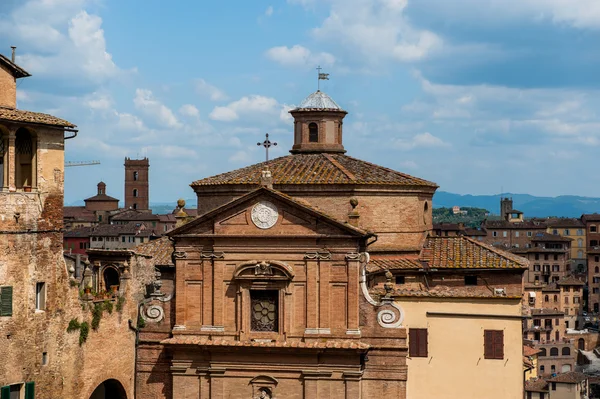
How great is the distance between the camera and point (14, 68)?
1181 inches

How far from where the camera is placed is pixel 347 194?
34.4 meters

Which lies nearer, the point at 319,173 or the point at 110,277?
the point at 319,173

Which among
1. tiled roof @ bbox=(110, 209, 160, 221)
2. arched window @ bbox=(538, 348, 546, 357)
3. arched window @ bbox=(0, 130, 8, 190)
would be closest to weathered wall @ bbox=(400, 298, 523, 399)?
arched window @ bbox=(0, 130, 8, 190)

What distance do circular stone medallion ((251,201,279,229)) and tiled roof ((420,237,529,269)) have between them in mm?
6574

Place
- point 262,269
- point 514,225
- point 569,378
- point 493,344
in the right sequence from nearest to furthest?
point 262,269
point 493,344
point 569,378
point 514,225

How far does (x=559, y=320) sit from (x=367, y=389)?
230ft

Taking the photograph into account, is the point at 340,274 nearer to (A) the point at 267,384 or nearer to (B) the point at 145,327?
(A) the point at 267,384

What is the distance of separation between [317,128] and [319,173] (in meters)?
4.30

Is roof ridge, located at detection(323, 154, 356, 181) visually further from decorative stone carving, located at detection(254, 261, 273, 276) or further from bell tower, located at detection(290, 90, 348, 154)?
decorative stone carving, located at detection(254, 261, 273, 276)

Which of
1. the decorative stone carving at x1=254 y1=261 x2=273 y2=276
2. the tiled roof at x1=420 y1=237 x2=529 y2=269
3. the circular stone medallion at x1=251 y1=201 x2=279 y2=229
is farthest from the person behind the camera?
the tiled roof at x1=420 y1=237 x2=529 y2=269

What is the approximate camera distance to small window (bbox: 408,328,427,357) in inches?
1308

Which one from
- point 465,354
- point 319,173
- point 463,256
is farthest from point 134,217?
point 465,354

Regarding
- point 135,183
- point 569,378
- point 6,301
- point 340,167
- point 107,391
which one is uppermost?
point 135,183

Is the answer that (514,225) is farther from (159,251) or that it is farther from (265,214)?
(265,214)
